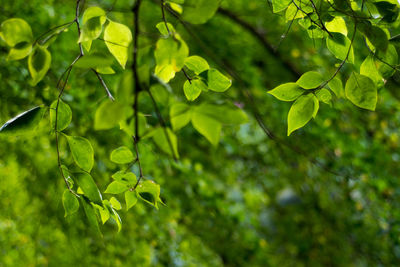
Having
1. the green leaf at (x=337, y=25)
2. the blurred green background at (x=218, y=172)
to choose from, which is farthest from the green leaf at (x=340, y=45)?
the blurred green background at (x=218, y=172)

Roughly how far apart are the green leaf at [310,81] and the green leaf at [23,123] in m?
0.25

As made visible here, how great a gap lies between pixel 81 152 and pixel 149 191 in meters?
0.08

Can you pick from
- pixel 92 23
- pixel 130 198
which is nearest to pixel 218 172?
pixel 130 198

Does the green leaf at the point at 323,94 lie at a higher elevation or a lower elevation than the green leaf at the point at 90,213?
higher

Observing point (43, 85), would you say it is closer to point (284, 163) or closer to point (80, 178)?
point (80, 178)

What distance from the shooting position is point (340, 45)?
392mm

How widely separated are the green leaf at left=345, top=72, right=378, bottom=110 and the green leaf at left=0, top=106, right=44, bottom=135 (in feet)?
0.95

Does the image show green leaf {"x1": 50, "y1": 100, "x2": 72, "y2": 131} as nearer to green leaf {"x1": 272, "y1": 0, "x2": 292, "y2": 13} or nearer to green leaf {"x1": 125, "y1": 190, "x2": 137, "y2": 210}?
green leaf {"x1": 125, "y1": 190, "x2": 137, "y2": 210}

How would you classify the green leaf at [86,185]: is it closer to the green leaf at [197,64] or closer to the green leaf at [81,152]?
the green leaf at [81,152]

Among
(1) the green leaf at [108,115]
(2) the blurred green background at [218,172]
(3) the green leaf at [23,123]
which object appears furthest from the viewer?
(2) the blurred green background at [218,172]

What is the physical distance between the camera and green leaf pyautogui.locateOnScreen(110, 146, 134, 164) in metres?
0.41

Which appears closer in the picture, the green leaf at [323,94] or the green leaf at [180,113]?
the green leaf at [180,113]

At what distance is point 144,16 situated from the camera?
1790mm

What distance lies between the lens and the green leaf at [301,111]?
38 cm
